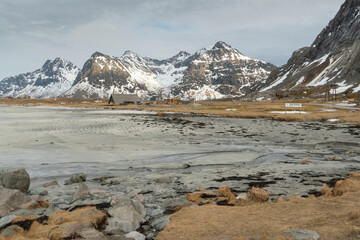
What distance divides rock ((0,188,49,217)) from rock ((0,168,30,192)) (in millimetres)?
1591

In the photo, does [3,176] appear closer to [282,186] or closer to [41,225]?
[41,225]

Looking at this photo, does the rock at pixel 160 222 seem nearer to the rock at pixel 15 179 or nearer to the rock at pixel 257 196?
the rock at pixel 257 196

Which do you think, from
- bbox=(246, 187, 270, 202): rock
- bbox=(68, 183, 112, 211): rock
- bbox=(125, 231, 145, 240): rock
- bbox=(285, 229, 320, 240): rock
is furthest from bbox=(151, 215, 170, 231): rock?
bbox=(285, 229, 320, 240): rock

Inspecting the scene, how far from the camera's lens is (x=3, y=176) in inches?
445

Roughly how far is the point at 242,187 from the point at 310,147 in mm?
14932

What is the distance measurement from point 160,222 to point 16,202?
556 cm

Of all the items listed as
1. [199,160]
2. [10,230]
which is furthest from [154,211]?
[199,160]

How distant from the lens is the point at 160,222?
788cm

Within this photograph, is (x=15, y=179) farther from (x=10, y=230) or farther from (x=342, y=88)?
(x=342, y=88)

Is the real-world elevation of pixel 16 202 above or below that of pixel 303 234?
below

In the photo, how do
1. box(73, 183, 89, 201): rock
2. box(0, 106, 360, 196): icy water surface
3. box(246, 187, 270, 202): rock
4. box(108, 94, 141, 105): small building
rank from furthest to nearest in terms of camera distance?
box(108, 94, 141, 105): small building < box(0, 106, 360, 196): icy water surface < box(73, 183, 89, 201): rock < box(246, 187, 270, 202): rock

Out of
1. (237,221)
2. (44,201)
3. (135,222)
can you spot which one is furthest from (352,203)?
(44,201)

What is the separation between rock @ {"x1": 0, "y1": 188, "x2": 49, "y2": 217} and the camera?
28.7 feet

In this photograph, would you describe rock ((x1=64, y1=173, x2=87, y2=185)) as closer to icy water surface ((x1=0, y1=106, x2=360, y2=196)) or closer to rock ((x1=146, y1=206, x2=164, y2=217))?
icy water surface ((x1=0, y1=106, x2=360, y2=196))
